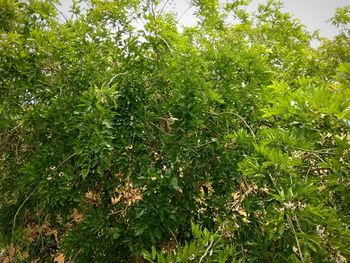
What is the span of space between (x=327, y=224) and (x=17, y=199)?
8.47 feet

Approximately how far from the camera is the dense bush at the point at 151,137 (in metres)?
1.59

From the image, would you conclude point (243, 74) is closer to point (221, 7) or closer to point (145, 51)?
point (145, 51)

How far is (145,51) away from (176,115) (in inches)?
25.4

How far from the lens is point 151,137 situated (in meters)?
2.45

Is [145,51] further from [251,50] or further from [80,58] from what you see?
[251,50]

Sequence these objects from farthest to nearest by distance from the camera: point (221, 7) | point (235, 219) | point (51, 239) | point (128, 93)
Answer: point (221, 7)
point (51, 239)
point (128, 93)
point (235, 219)

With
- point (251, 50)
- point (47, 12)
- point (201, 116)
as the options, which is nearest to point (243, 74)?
point (251, 50)

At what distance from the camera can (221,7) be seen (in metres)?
4.02

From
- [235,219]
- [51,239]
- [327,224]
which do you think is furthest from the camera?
[51,239]

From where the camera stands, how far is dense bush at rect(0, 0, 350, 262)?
5.21 feet

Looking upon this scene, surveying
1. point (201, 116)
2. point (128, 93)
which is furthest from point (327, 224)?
point (128, 93)

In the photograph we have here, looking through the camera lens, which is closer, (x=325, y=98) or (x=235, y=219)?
(x=325, y=98)

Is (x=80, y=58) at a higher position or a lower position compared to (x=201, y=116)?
higher

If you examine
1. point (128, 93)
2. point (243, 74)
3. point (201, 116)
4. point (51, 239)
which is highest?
point (128, 93)
